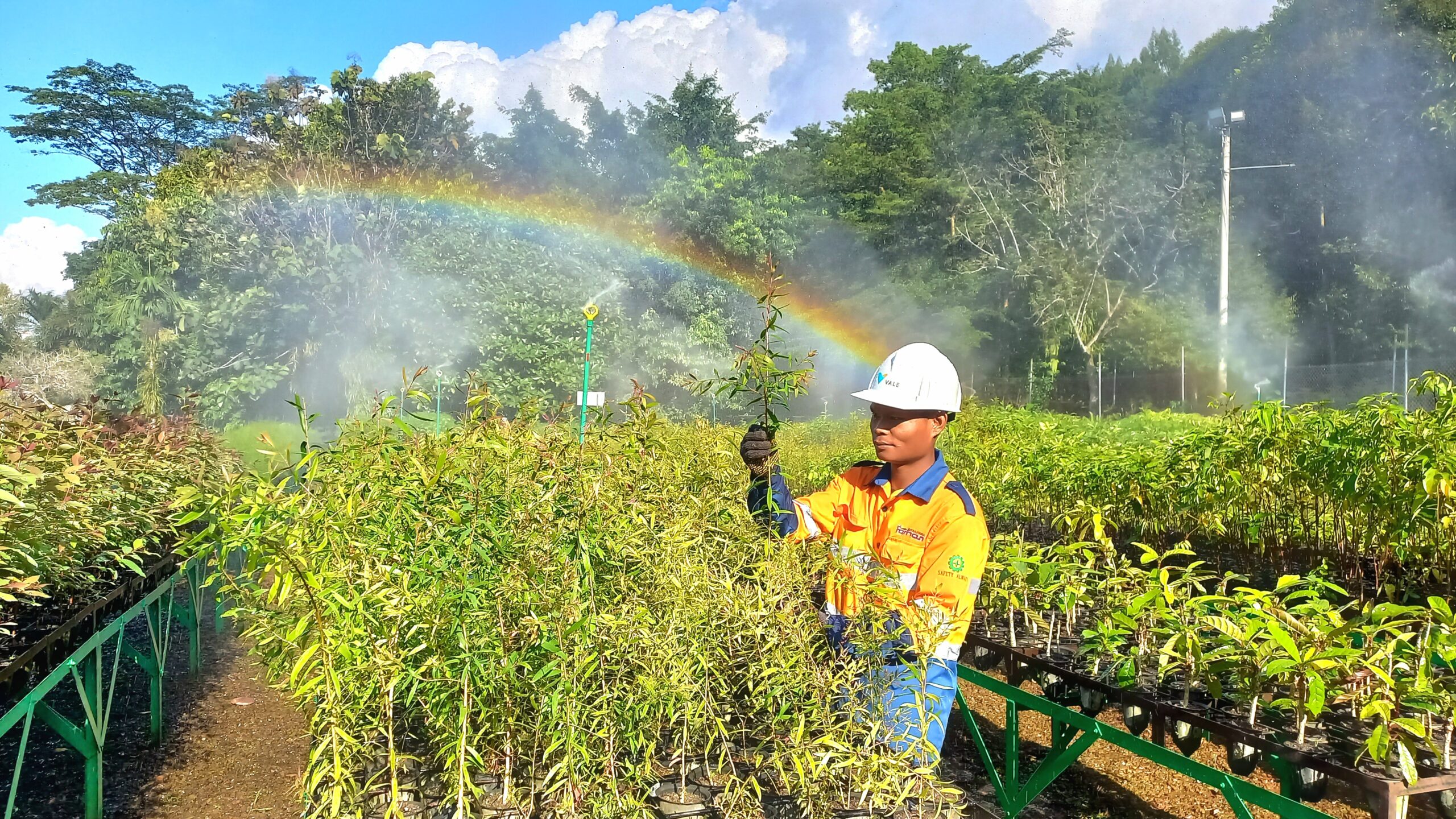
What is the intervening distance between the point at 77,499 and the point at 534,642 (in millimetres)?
2657

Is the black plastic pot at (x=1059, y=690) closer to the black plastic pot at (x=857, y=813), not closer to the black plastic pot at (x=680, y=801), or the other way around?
the black plastic pot at (x=857, y=813)

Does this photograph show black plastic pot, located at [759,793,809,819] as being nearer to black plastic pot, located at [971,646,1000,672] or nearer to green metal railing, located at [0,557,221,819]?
black plastic pot, located at [971,646,1000,672]

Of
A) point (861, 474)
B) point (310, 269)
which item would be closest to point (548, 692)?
point (861, 474)

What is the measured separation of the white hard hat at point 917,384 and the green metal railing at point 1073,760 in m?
0.82

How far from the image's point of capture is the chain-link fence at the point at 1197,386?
69.6 ft

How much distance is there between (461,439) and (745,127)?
28.9 metres

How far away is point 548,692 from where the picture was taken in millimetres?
1950

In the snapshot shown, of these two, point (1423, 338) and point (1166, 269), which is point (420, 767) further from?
point (1166, 269)

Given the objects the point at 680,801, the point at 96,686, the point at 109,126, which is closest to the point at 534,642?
the point at 680,801

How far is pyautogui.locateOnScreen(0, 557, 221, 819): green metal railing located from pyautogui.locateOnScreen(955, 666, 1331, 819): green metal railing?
2.67m

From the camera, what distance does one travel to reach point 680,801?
7.02ft

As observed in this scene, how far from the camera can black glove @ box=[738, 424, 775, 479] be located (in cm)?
255

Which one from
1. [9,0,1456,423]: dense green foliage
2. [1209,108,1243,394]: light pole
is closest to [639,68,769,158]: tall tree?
[9,0,1456,423]: dense green foliage

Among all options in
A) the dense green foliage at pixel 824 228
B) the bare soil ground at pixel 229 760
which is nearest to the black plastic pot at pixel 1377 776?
the bare soil ground at pixel 229 760
